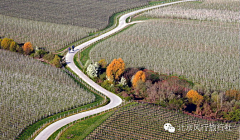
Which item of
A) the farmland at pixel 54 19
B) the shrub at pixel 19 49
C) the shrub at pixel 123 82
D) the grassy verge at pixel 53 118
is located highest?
the farmland at pixel 54 19

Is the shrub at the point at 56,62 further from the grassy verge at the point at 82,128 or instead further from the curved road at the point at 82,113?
the grassy verge at the point at 82,128

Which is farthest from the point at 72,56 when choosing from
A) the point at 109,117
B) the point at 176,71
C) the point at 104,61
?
the point at 109,117

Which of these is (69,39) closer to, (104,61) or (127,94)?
(104,61)

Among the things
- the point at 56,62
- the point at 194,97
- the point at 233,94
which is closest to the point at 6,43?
the point at 56,62

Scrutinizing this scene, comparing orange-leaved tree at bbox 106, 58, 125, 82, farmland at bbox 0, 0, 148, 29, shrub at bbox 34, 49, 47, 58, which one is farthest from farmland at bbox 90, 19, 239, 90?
farmland at bbox 0, 0, 148, 29

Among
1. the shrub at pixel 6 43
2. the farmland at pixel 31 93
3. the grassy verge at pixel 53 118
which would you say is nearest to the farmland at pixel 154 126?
the grassy verge at pixel 53 118

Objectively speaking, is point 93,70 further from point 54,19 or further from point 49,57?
point 54,19
